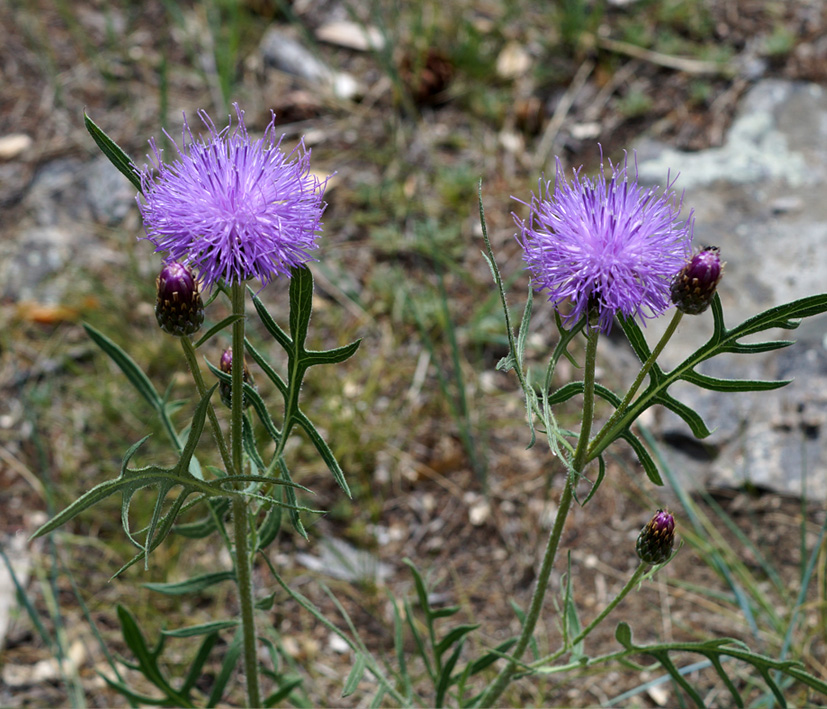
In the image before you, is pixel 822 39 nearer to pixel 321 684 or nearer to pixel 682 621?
pixel 682 621

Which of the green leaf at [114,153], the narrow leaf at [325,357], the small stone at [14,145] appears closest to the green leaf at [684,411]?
the narrow leaf at [325,357]

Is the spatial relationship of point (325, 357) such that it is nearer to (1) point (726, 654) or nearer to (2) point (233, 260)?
(2) point (233, 260)

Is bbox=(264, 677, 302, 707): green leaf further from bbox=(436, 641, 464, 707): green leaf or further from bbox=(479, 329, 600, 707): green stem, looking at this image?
bbox=(479, 329, 600, 707): green stem

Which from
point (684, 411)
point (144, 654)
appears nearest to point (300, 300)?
point (684, 411)

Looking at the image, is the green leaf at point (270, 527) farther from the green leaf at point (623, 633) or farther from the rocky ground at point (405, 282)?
the rocky ground at point (405, 282)

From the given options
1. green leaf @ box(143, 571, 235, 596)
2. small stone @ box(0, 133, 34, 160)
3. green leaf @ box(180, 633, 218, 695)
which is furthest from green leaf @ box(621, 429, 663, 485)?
small stone @ box(0, 133, 34, 160)

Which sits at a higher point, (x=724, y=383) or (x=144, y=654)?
(x=724, y=383)
